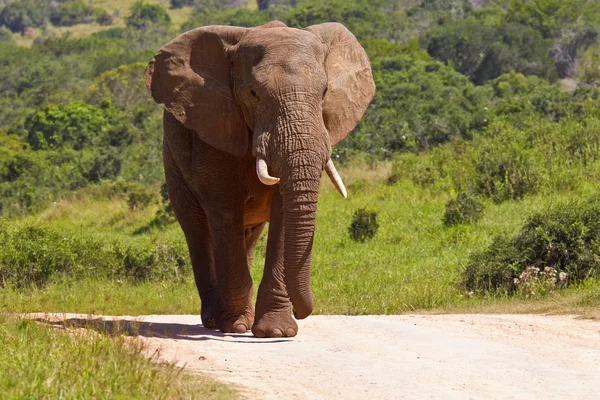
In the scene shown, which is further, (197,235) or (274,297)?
(197,235)

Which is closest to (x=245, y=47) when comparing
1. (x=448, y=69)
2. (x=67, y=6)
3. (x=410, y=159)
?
(x=410, y=159)

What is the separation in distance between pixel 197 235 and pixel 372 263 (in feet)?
17.5

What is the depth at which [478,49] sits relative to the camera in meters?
49.5

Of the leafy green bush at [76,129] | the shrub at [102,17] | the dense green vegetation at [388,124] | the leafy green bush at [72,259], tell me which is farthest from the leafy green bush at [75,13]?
the leafy green bush at [72,259]

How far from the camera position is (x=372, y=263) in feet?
50.9

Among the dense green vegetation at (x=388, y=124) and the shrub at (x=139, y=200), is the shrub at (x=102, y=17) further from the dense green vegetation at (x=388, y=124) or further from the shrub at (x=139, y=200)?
the shrub at (x=139, y=200)

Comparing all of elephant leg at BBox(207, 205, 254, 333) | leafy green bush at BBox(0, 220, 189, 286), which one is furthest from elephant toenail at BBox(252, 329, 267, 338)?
leafy green bush at BBox(0, 220, 189, 286)

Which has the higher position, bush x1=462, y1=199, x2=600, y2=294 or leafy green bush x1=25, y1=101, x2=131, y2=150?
bush x1=462, y1=199, x2=600, y2=294

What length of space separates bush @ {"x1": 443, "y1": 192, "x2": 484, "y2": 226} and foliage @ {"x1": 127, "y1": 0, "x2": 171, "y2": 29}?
216 feet

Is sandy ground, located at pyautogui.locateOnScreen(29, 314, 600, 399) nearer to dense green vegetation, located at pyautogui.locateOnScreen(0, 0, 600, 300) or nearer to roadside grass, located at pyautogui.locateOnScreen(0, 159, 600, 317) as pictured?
roadside grass, located at pyautogui.locateOnScreen(0, 159, 600, 317)

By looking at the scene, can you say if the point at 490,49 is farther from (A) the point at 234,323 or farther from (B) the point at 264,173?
(B) the point at 264,173

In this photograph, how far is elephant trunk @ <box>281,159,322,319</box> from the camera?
8430 millimetres

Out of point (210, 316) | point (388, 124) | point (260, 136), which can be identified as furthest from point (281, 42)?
point (388, 124)

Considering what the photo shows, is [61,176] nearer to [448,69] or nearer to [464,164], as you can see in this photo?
[464,164]
